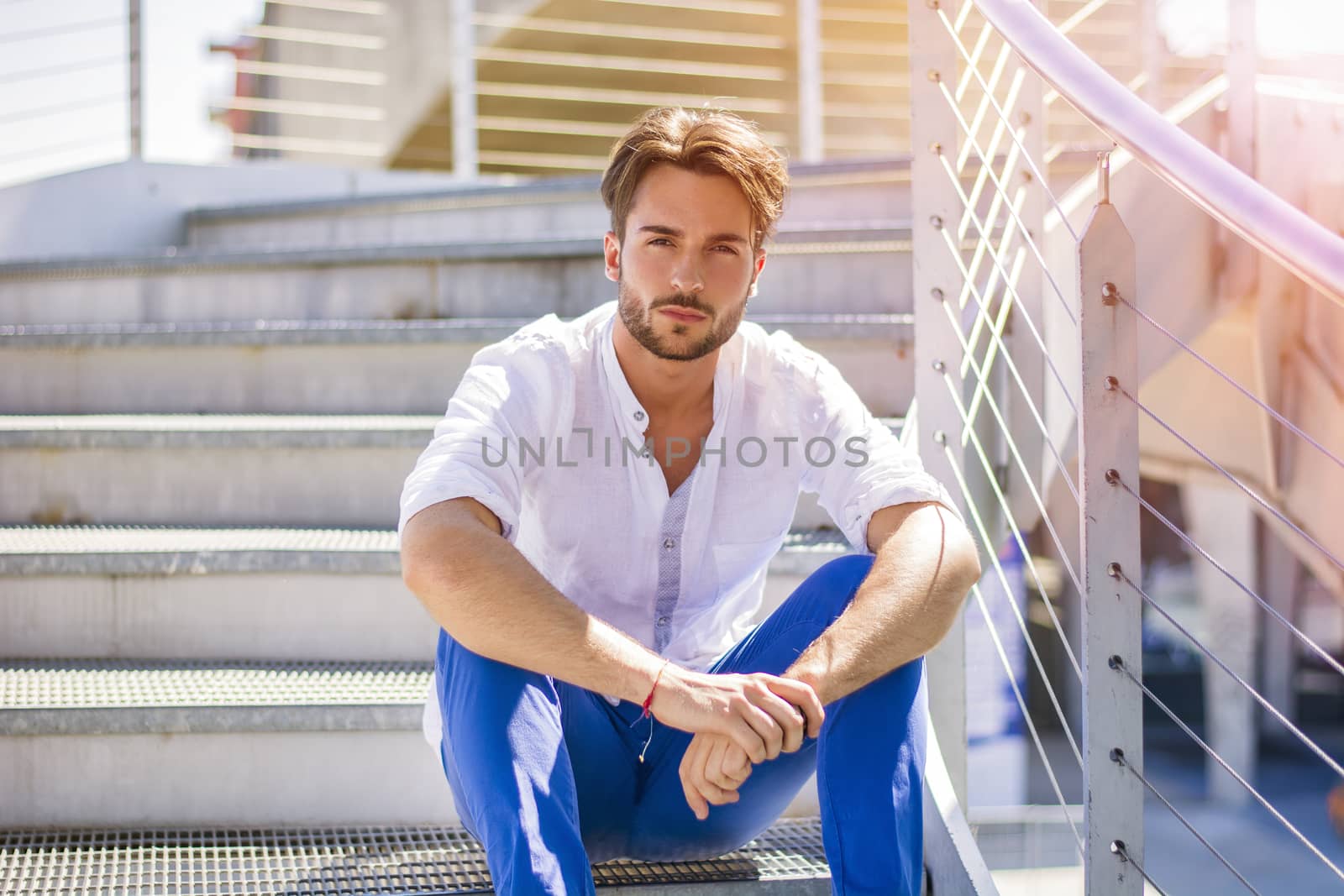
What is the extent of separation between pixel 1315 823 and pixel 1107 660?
22.4ft

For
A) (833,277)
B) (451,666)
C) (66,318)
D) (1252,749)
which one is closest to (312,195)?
(66,318)

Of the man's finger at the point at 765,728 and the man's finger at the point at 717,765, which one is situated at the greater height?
the man's finger at the point at 765,728

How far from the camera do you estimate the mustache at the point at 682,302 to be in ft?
4.71

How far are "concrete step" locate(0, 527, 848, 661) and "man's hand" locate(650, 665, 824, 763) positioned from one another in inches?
20.7

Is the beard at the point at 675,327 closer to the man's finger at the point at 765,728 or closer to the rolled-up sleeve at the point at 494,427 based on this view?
the rolled-up sleeve at the point at 494,427

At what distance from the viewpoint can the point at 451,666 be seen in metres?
1.23

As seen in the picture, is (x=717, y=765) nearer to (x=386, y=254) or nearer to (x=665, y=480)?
(x=665, y=480)

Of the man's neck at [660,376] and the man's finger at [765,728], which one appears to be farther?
the man's neck at [660,376]

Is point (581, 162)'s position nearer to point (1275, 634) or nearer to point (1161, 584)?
point (1275, 634)

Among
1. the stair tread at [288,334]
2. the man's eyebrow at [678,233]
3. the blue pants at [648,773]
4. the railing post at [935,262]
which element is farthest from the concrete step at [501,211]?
the blue pants at [648,773]

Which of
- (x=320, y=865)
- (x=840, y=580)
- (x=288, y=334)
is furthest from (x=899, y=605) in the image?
(x=288, y=334)

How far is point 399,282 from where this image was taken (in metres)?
2.53

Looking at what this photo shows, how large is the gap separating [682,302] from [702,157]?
0.66 ft

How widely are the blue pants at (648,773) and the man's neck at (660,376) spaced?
33 centimetres
